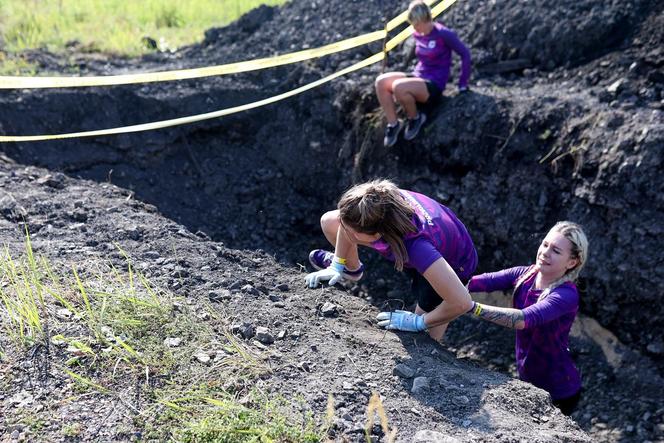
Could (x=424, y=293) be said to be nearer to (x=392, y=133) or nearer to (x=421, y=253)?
(x=421, y=253)

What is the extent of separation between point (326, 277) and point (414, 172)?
2.20m

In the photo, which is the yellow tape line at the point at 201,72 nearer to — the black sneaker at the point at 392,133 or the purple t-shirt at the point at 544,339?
the black sneaker at the point at 392,133

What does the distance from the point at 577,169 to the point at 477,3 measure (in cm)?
276

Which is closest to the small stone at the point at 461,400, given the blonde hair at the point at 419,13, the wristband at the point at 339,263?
the wristband at the point at 339,263

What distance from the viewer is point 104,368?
3395 mm

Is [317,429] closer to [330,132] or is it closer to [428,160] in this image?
[428,160]

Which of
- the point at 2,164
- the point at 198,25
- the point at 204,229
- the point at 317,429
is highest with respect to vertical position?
the point at 198,25

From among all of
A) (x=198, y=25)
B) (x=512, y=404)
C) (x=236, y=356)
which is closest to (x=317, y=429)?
(x=236, y=356)

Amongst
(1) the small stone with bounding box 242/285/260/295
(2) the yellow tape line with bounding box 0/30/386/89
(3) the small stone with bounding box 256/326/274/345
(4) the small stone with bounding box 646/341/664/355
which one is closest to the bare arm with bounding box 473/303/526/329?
(3) the small stone with bounding box 256/326/274/345

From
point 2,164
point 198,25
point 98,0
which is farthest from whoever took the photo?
point 98,0

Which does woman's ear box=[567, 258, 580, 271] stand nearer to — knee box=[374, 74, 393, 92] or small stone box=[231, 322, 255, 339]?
small stone box=[231, 322, 255, 339]

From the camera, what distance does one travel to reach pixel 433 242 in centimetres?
366

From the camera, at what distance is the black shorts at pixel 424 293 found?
158 inches

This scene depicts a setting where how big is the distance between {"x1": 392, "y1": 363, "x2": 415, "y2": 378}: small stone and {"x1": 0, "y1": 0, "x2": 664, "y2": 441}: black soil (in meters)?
0.04
